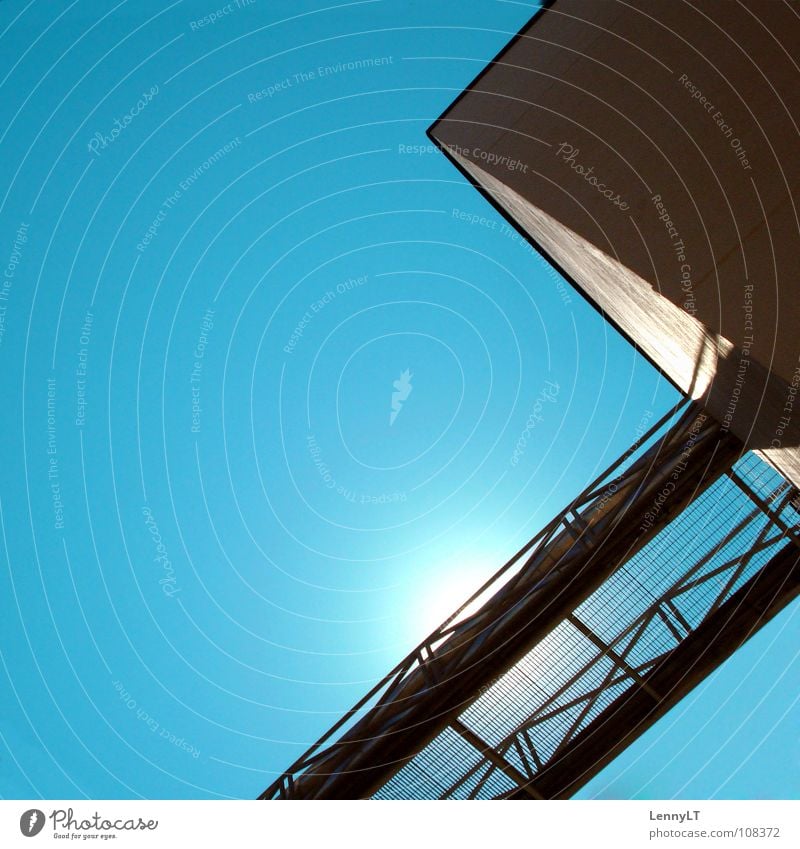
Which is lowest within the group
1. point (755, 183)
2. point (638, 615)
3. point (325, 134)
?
point (638, 615)

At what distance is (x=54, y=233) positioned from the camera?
10992 millimetres

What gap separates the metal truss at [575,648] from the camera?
11398mm

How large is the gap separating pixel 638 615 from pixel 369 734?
16.5 feet

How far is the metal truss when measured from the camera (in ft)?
37.4

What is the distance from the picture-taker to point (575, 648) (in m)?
12.1

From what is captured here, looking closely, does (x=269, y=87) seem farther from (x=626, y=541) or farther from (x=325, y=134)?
(x=626, y=541)

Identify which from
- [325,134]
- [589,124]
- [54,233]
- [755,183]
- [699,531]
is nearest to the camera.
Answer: [755,183]

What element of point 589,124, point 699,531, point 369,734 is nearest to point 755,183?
point 589,124

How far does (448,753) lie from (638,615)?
408cm

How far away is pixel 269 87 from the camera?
39.4 ft

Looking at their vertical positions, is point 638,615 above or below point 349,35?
below

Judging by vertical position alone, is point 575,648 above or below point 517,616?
below

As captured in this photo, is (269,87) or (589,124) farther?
(269,87)
